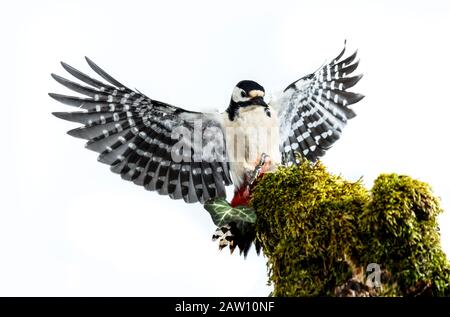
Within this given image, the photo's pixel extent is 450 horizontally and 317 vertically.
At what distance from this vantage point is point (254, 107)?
5.67m

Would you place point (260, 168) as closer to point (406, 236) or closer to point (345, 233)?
point (345, 233)

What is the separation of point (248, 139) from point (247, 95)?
0.33m

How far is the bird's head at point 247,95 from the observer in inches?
221

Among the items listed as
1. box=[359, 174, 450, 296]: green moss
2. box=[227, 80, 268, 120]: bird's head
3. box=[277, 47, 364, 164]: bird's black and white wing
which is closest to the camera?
box=[359, 174, 450, 296]: green moss

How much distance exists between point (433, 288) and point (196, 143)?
223 centimetres

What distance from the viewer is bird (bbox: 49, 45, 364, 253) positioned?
223 inches

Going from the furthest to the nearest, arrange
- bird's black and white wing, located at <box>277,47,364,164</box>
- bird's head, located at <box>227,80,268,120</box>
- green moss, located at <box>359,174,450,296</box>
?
bird's black and white wing, located at <box>277,47,364,164</box>, bird's head, located at <box>227,80,268,120</box>, green moss, located at <box>359,174,450,296</box>

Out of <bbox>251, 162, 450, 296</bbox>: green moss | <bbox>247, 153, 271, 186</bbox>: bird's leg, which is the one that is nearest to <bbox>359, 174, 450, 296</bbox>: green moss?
<bbox>251, 162, 450, 296</bbox>: green moss

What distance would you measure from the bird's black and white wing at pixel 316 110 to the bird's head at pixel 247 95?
49 centimetres

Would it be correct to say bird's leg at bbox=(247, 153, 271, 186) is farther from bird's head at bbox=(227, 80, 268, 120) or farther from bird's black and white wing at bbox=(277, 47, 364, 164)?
bird's black and white wing at bbox=(277, 47, 364, 164)

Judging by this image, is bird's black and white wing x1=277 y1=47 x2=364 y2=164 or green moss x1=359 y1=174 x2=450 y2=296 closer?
green moss x1=359 y1=174 x2=450 y2=296

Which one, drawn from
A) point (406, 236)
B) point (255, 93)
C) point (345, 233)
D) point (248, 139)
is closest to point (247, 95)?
point (255, 93)
